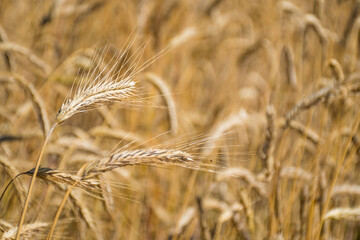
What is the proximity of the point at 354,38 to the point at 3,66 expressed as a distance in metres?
2.05

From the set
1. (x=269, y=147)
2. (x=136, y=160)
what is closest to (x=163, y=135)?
(x=269, y=147)

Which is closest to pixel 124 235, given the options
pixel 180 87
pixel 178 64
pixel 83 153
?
pixel 83 153

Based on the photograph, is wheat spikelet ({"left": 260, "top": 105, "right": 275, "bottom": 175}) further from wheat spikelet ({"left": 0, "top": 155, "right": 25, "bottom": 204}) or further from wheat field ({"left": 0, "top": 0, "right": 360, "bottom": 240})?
wheat spikelet ({"left": 0, "top": 155, "right": 25, "bottom": 204})

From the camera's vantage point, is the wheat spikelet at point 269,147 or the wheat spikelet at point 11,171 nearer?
the wheat spikelet at point 11,171

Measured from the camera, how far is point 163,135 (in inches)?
97.7

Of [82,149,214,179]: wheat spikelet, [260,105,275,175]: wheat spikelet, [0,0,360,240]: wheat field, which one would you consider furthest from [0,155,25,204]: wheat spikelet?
[260,105,275,175]: wheat spikelet

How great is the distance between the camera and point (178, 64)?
3.04 meters

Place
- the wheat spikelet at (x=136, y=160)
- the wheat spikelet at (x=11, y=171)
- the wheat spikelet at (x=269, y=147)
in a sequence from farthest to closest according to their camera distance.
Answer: the wheat spikelet at (x=269, y=147), the wheat spikelet at (x=11, y=171), the wheat spikelet at (x=136, y=160)

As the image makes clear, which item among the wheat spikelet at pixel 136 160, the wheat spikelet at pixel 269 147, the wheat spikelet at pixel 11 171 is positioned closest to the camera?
the wheat spikelet at pixel 136 160

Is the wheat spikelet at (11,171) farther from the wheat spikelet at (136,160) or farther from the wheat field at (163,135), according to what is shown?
the wheat spikelet at (136,160)

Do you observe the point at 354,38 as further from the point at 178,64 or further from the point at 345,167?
the point at 178,64

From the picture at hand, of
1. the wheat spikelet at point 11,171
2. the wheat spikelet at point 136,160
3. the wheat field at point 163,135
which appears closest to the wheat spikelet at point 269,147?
the wheat field at point 163,135

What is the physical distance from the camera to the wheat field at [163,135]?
3.48ft

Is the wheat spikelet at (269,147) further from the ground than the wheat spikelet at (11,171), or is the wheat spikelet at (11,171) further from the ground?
the wheat spikelet at (269,147)
